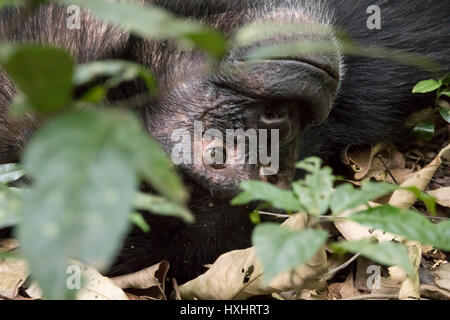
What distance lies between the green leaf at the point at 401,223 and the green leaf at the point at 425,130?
164 cm

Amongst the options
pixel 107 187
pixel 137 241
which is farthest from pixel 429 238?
pixel 137 241

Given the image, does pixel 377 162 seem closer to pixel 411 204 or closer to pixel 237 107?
pixel 411 204

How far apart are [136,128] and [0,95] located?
1.65 m

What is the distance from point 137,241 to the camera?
2.38 metres

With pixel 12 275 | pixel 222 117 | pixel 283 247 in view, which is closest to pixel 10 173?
pixel 12 275

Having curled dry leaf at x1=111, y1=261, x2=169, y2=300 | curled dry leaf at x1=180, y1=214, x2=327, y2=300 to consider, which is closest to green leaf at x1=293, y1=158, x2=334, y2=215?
curled dry leaf at x1=180, y1=214, x2=327, y2=300

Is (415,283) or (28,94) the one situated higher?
(28,94)

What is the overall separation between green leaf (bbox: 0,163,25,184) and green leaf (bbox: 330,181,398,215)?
1038 millimetres

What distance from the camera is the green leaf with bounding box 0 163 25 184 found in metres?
2.07

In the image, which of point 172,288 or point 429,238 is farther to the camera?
point 172,288

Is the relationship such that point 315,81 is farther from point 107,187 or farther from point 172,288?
point 107,187

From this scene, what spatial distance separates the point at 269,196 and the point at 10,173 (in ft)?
3.13

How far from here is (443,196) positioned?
271 centimetres

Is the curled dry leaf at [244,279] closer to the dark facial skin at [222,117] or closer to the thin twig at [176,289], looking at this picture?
the thin twig at [176,289]
